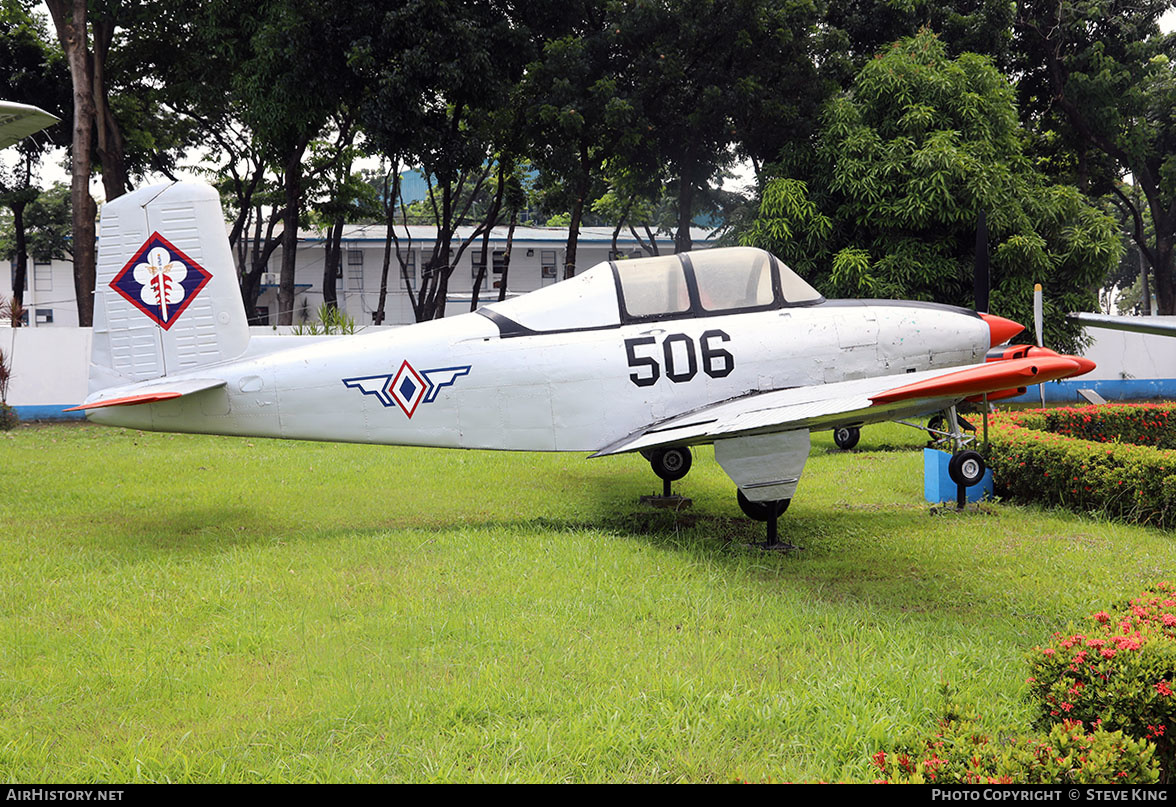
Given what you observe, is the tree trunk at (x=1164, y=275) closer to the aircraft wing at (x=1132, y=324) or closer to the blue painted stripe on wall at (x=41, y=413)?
the aircraft wing at (x=1132, y=324)

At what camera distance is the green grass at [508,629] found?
11.4 feet

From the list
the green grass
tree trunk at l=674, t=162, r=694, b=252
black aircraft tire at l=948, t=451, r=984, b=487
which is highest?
tree trunk at l=674, t=162, r=694, b=252

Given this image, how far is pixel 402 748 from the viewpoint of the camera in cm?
344

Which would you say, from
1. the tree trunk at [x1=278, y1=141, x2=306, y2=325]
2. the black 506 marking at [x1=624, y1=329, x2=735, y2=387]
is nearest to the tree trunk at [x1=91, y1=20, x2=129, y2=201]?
the tree trunk at [x1=278, y1=141, x2=306, y2=325]

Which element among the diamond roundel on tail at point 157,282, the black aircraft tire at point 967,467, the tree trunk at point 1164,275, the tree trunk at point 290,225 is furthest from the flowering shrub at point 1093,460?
the tree trunk at point 1164,275

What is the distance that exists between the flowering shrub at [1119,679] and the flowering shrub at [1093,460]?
16.9 ft

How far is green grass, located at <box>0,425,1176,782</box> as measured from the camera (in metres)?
3.46

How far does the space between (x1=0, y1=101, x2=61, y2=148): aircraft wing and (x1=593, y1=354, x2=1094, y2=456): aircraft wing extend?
24.5 feet

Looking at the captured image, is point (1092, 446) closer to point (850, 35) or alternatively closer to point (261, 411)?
point (261, 411)

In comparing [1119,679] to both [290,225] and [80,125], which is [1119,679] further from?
[290,225]

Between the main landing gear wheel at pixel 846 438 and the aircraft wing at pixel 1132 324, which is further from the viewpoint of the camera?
the main landing gear wheel at pixel 846 438

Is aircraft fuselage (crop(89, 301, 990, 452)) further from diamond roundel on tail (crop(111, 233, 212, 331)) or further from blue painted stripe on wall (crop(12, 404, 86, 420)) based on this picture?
blue painted stripe on wall (crop(12, 404, 86, 420))

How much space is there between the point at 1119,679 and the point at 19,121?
36.8 ft

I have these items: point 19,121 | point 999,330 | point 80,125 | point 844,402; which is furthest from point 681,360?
point 80,125
